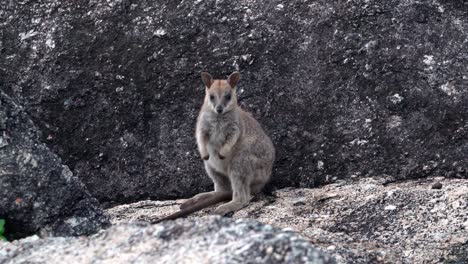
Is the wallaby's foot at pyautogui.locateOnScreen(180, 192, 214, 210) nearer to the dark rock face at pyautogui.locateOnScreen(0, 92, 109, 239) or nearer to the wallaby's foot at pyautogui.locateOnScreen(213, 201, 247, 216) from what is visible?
the wallaby's foot at pyautogui.locateOnScreen(213, 201, 247, 216)

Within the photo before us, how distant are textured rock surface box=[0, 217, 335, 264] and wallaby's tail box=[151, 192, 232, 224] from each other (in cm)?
229

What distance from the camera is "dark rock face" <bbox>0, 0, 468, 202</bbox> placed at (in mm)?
7863

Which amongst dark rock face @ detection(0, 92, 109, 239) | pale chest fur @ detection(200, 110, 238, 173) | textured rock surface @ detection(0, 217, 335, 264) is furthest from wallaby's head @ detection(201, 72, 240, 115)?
textured rock surface @ detection(0, 217, 335, 264)

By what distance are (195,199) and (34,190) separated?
2.10m

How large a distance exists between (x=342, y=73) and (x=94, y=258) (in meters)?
4.17

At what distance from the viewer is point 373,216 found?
6719 mm

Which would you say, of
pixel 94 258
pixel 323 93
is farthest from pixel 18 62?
pixel 94 258

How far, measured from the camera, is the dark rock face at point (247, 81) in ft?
25.8

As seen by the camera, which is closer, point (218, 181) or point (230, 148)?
point (230, 148)

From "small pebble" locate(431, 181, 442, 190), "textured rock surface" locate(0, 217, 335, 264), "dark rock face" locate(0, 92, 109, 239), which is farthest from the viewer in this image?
"small pebble" locate(431, 181, 442, 190)

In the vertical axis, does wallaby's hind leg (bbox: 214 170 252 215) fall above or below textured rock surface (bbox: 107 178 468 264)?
above

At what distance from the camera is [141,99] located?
27.5ft

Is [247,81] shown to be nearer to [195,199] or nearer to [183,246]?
[195,199]

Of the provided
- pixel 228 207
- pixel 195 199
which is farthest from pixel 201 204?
pixel 228 207
